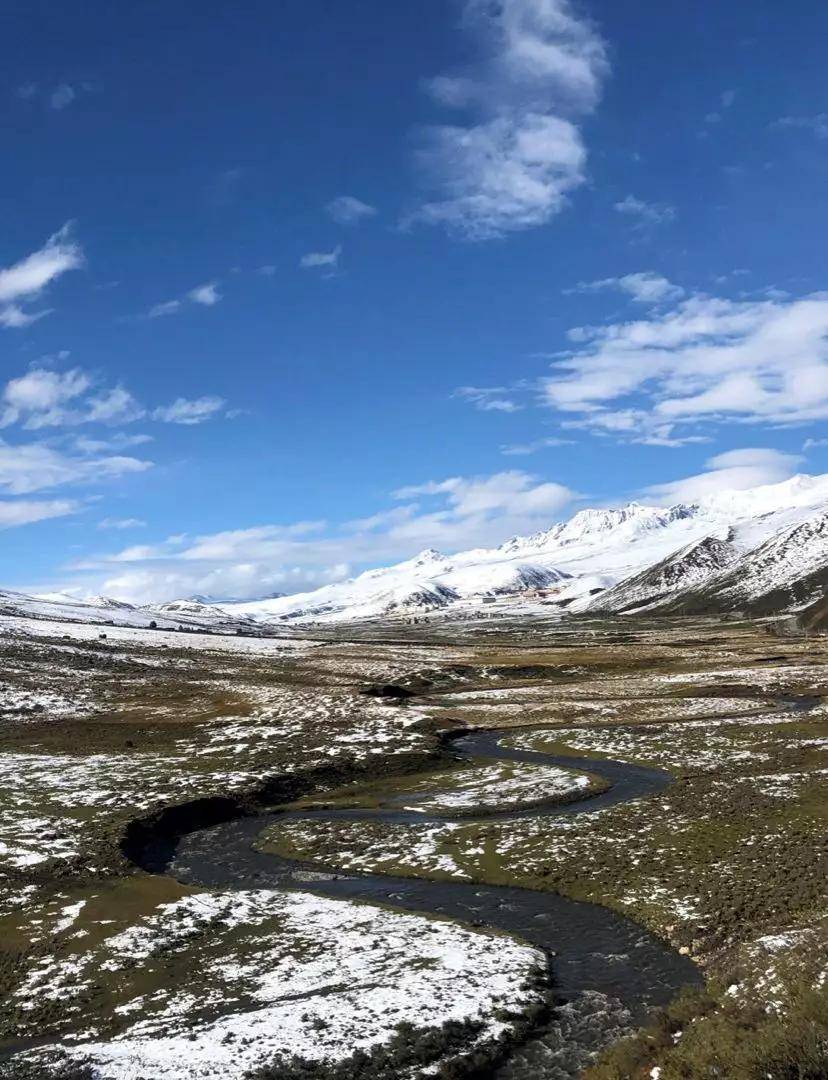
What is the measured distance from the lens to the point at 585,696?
77.9m

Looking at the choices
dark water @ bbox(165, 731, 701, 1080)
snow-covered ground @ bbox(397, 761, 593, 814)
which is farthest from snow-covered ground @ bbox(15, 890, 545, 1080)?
snow-covered ground @ bbox(397, 761, 593, 814)

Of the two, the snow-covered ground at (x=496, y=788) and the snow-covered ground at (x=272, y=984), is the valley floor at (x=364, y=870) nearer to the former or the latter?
the snow-covered ground at (x=272, y=984)

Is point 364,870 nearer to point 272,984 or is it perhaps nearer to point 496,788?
point 272,984

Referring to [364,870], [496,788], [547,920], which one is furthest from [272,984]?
[496,788]

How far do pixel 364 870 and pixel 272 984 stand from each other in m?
9.89

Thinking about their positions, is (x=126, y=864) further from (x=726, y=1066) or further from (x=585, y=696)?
(x=585, y=696)

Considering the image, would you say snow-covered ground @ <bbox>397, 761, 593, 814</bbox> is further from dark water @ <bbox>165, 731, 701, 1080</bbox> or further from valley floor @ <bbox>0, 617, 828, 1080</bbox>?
dark water @ <bbox>165, 731, 701, 1080</bbox>

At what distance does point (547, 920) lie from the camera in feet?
76.8

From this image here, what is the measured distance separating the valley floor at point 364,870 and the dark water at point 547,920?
55 cm

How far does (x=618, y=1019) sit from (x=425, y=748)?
35208 mm

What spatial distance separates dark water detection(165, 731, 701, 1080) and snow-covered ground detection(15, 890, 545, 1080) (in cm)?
108

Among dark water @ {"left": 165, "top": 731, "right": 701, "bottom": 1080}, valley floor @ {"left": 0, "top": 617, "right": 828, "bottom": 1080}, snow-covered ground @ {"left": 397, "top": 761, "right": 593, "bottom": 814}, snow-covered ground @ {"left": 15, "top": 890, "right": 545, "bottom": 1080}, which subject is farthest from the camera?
snow-covered ground @ {"left": 397, "top": 761, "right": 593, "bottom": 814}

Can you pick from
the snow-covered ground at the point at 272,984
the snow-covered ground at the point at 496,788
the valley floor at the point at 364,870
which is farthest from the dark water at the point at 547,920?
the snow-covered ground at the point at 496,788

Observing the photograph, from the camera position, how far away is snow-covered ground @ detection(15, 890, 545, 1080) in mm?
16531
